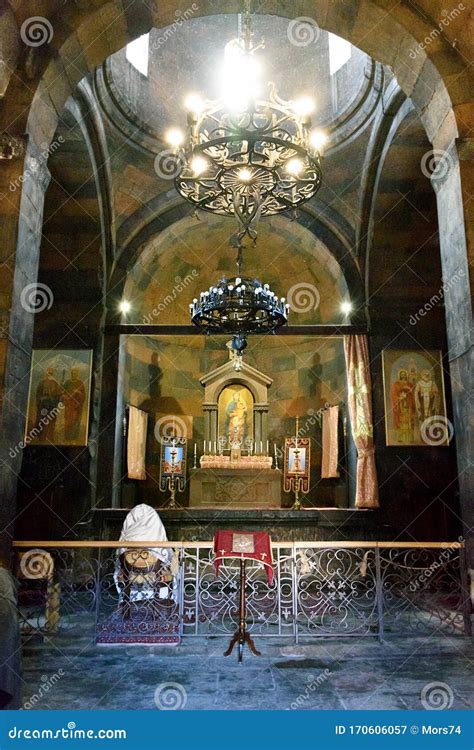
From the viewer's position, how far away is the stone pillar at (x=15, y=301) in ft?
18.7

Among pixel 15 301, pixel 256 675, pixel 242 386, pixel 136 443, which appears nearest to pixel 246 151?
pixel 15 301

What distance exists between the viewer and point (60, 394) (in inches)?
453

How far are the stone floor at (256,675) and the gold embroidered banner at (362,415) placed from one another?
516cm

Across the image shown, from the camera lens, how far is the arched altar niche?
14219mm

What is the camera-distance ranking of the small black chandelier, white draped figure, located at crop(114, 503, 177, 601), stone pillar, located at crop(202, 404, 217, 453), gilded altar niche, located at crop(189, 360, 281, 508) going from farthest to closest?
stone pillar, located at crop(202, 404, 217, 453) < gilded altar niche, located at crop(189, 360, 281, 508) < the small black chandelier < white draped figure, located at crop(114, 503, 177, 601)

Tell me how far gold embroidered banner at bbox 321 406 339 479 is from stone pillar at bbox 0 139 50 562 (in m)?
8.39

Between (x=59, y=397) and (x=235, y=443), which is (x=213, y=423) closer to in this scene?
(x=235, y=443)

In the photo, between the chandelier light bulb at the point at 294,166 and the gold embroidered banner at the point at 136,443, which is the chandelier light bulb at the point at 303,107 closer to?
the chandelier light bulb at the point at 294,166

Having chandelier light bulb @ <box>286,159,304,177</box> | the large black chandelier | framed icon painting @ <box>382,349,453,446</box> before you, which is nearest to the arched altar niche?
framed icon painting @ <box>382,349,453,446</box>

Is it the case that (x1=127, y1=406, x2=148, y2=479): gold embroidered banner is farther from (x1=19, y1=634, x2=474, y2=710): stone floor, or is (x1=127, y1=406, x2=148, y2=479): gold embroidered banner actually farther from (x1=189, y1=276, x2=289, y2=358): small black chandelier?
(x1=19, y1=634, x2=474, y2=710): stone floor

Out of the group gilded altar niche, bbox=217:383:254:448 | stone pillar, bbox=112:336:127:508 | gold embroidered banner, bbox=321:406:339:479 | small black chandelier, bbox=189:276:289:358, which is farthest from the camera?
gilded altar niche, bbox=217:383:254:448

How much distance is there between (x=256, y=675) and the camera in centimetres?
498

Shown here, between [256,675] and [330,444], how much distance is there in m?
8.80

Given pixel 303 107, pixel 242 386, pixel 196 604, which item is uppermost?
pixel 303 107
